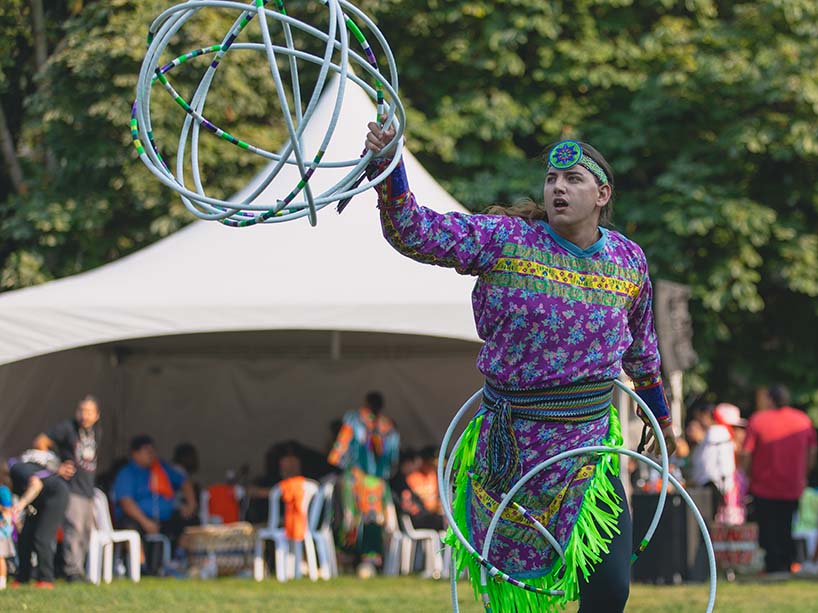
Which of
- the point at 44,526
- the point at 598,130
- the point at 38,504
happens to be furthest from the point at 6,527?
the point at 598,130

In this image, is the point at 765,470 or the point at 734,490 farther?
the point at 734,490

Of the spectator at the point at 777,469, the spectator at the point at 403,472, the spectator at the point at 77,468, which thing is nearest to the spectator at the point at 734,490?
the spectator at the point at 777,469

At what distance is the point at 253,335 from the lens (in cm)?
1473

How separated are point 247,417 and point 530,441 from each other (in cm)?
1098

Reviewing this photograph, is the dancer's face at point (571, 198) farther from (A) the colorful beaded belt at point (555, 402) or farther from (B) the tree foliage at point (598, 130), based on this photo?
(B) the tree foliage at point (598, 130)

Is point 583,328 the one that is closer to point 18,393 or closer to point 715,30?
point 18,393

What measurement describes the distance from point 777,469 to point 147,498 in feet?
17.4

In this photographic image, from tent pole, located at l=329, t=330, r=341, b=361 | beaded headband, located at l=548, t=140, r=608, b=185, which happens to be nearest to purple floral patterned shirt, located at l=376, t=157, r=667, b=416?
beaded headband, located at l=548, t=140, r=608, b=185

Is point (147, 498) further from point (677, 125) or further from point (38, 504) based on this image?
point (677, 125)

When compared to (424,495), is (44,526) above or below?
below

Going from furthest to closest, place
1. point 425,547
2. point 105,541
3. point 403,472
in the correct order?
Answer: point 403,472, point 425,547, point 105,541

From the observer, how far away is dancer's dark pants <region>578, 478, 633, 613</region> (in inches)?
186

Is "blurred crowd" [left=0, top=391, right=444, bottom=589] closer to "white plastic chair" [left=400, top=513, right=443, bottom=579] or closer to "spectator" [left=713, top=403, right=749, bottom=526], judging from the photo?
"white plastic chair" [left=400, top=513, right=443, bottom=579]

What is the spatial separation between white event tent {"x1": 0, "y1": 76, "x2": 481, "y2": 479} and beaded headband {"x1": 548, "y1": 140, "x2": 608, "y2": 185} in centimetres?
610
